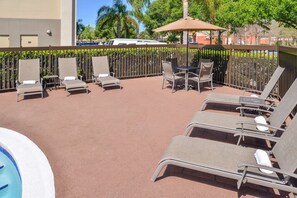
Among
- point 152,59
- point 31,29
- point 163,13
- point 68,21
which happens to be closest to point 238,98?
point 152,59

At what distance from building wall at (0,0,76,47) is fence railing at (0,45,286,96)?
23.3 feet

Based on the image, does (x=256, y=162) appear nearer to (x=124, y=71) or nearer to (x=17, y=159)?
(x=17, y=159)

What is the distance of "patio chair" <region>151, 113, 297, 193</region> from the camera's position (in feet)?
9.52

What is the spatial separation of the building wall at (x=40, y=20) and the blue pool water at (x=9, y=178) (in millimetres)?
14009

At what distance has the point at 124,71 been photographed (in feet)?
39.0

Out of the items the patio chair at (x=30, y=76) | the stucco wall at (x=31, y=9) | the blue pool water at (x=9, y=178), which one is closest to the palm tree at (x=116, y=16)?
the stucco wall at (x=31, y=9)

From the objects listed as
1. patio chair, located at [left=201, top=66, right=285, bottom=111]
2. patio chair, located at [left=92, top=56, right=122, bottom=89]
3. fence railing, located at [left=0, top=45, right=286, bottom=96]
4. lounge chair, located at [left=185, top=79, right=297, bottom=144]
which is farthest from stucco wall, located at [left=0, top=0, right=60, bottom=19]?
lounge chair, located at [left=185, top=79, right=297, bottom=144]

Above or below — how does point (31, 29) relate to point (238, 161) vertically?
above

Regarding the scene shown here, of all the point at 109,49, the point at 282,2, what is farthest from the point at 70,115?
the point at 282,2

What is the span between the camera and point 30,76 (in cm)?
866

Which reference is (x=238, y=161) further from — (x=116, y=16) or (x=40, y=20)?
(x=116, y=16)

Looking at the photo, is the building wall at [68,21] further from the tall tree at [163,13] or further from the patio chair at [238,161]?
the tall tree at [163,13]

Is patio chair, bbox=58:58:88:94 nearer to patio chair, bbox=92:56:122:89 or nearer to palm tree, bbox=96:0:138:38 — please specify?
patio chair, bbox=92:56:122:89

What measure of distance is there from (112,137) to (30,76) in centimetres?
495
